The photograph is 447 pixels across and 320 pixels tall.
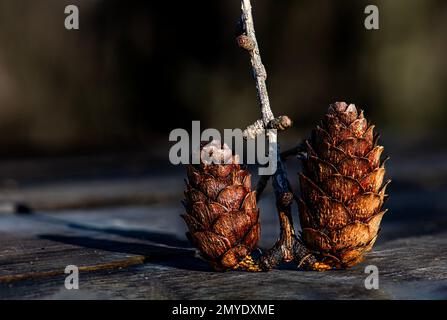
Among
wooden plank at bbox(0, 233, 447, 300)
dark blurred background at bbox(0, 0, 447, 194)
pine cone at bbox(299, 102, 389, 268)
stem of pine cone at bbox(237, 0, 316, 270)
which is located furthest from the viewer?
dark blurred background at bbox(0, 0, 447, 194)

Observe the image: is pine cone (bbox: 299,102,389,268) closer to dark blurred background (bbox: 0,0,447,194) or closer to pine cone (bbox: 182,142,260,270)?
pine cone (bbox: 182,142,260,270)

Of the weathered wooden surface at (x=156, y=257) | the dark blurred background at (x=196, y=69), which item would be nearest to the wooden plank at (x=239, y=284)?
the weathered wooden surface at (x=156, y=257)

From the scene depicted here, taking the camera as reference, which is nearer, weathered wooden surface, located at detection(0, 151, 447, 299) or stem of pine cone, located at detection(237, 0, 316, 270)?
weathered wooden surface, located at detection(0, 151, 447, 299)

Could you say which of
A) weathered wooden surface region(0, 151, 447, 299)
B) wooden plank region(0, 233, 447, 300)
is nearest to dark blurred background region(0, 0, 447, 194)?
weathered wooden surface region(0, 151, 447, 299)

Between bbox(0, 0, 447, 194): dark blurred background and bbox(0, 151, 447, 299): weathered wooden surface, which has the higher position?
bbox(0, 0, 447, 194): dark blurred background

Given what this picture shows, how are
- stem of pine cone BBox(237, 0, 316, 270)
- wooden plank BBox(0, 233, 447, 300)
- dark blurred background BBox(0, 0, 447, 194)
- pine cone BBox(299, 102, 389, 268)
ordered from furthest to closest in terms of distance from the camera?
dark blurred background BBox(0, 0, 447, 194)
stem of pine cone BBox(237, 0, 316, 270)
pine cone BBox(299, 102, 389, 268)
wooden plank BBox(0, 233, 447, 300)

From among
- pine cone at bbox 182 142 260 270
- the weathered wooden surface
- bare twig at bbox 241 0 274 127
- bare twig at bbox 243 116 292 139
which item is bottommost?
the weathered wooden surface
